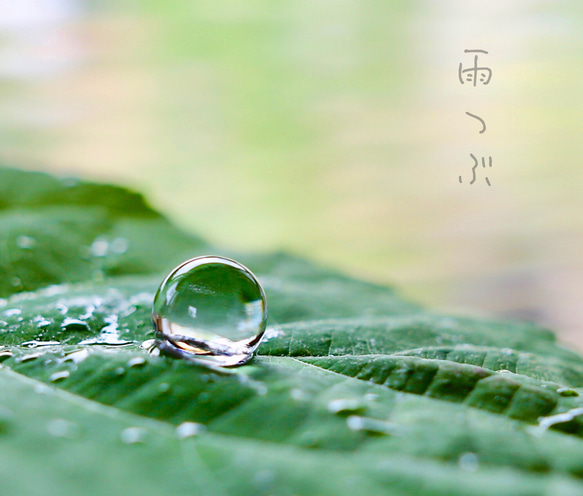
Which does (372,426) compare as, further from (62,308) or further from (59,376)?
(62,308)

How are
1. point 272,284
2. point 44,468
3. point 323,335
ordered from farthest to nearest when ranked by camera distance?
point 272,284 → point 323,335 → point 44,468

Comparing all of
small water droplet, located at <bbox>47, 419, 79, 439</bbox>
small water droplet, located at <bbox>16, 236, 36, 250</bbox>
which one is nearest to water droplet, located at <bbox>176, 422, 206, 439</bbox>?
small water droplet, located at <bbox>47, 419, 79, 439</bbox>

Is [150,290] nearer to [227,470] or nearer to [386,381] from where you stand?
[386,381]

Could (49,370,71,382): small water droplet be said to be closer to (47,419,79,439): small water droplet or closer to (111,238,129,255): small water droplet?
(47,419,79,439): small water droplet

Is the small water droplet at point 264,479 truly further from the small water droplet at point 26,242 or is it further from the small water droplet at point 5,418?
the small water droplet at point 26,242

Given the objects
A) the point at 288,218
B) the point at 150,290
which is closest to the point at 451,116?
the point at 288,218
